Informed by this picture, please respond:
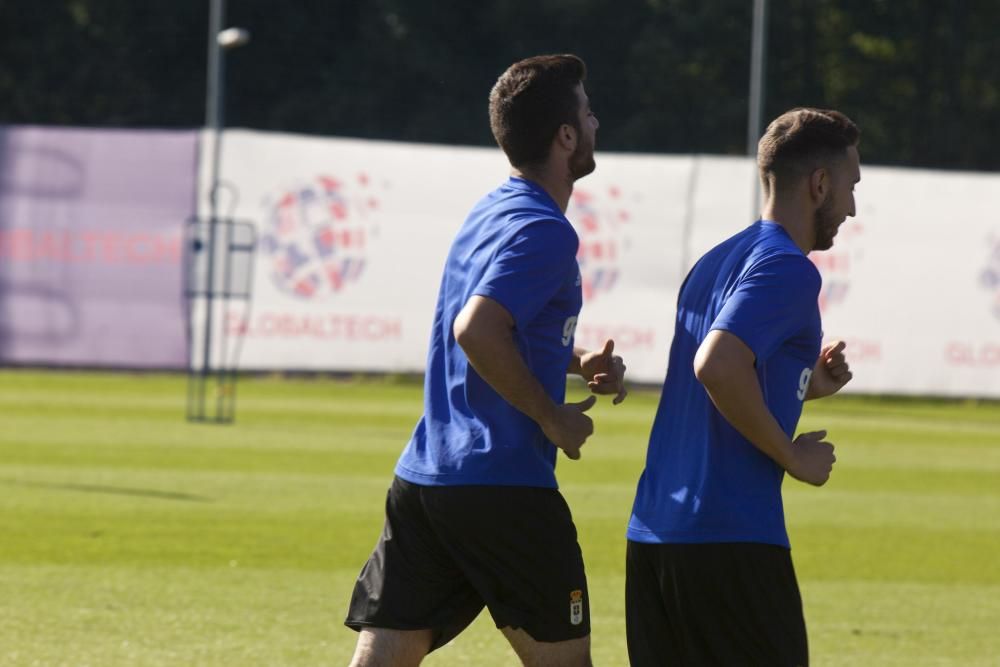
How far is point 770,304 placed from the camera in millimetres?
4199

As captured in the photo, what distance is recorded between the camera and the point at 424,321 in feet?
81.0

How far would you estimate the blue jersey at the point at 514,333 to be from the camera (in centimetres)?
464

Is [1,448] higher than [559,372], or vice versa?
[559,372]

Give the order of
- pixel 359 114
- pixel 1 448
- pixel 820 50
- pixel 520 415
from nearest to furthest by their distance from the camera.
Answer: pixel 520 415, pixel 1 448, pixel 359 114, pixel 820 50

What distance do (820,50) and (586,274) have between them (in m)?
28.6

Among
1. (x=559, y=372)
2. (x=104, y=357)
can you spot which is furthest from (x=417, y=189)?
(x=559, y=372)

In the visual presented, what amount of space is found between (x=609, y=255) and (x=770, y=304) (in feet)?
67.5

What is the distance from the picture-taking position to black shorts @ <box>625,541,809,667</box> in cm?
425

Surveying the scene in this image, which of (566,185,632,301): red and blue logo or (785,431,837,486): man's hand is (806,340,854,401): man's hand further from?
(566,185,632,301): red and blue logo

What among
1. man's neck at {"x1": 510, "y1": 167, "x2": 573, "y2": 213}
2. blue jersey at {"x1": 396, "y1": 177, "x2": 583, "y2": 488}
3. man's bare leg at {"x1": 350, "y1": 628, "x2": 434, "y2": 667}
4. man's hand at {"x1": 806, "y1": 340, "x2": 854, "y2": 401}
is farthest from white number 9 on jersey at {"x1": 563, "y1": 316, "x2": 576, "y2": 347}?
man's bare leg at {"x1": 350, "y1": 628, "x2": 434, "y2": 667}

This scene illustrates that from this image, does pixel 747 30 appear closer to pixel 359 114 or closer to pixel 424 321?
pixel 359 114

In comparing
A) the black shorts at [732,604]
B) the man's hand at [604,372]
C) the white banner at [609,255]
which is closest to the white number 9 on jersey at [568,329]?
the man's hand at [604,372]

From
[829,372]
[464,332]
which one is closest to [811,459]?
[829,372]

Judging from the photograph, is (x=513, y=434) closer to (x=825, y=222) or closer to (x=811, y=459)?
(x=811, y=459)
